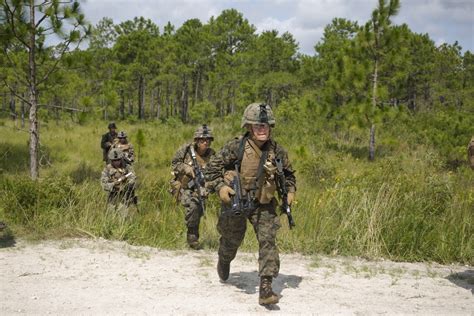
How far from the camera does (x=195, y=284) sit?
13.9 ft

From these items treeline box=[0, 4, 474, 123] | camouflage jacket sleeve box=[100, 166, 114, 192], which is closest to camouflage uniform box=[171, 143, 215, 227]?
camouflage jacket sleeve box=[100, 166, 114, 192]

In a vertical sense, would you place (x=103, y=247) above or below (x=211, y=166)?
below

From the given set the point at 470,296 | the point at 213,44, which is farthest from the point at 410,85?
the point at 470,296

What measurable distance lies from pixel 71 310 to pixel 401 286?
298 centimetres

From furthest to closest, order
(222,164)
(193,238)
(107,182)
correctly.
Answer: (107,182) → (193,238) → (222,164)

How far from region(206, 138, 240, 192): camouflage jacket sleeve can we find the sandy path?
97 cm

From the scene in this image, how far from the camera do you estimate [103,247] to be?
17.4 feet

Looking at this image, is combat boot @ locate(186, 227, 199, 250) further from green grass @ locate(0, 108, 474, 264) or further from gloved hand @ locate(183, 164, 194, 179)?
gloved hand @ locate(183, 164, 194, 179)

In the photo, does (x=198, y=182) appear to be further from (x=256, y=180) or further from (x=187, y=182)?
(x=256, y=180)

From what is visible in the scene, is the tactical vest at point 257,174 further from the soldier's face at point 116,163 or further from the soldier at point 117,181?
the soldier's face at point 116,163

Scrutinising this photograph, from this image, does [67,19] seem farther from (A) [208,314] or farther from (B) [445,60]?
(B) [445,60]

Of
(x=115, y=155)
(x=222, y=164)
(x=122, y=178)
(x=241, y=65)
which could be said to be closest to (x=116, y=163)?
(x=115, y=155)

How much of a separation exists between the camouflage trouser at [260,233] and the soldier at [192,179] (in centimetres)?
145

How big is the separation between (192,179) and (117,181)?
1.54 metres
